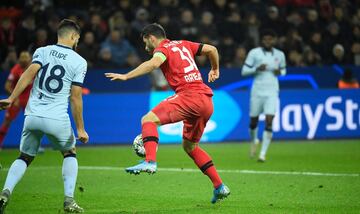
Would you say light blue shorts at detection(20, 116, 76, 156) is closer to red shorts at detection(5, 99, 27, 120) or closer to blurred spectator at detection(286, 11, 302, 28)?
red shorts at detection(5, 99, 27, 120)

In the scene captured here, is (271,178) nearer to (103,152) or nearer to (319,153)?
(319,153)

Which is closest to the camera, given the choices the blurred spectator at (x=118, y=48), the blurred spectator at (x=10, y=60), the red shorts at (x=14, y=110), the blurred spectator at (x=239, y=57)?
the red shorts at (x=14, y=110)

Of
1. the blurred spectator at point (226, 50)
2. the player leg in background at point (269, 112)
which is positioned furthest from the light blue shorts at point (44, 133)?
the blurred spectator at point (226, 50)

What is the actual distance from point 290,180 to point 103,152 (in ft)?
20.3

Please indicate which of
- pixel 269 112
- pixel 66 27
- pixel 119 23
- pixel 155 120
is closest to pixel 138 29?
pixel 119 23

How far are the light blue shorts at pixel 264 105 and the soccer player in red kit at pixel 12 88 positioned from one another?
4.85 metres

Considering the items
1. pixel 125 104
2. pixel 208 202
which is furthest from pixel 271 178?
pixel 125 104

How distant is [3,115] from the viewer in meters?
17.5

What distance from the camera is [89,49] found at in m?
19.7

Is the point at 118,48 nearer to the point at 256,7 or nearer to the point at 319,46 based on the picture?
the point at 256,7

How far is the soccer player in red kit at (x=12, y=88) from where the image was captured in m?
15.7

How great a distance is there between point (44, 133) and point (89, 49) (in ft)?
37.7

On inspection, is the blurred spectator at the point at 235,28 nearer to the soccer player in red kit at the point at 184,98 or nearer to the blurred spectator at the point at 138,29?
the blurred spectator at the point at 138,29

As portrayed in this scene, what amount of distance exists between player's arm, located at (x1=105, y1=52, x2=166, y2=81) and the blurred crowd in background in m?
10.5
